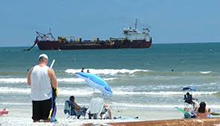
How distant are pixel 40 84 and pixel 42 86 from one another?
4cm

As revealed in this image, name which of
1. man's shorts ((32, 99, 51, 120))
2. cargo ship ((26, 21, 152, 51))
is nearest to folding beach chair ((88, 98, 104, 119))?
man's shorts ((32, 99, 51, 120))

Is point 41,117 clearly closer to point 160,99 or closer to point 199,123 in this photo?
point 199,123

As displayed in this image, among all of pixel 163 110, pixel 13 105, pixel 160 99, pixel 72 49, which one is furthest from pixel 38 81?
pixel 72 49

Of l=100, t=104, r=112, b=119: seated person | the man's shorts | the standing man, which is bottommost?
l=100, t=104, r=112, b=119: seated person

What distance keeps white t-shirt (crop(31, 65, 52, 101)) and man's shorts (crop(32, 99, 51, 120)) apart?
62mm

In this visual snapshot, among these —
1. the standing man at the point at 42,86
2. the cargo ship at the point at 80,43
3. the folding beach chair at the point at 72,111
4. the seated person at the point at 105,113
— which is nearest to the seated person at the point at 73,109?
the folding beach chair at the point at 72,111

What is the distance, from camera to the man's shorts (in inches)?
230

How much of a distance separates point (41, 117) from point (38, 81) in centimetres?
51

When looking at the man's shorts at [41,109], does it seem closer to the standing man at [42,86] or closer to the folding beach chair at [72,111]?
the standing man at [42,86]

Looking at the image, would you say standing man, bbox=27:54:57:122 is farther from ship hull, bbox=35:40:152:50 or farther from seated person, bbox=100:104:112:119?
ship hull, bbox=35:40:152:50

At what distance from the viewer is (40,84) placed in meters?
5.75

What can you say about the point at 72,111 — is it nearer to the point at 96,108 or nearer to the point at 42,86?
the point at 96,108

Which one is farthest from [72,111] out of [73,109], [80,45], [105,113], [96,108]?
[80,45]

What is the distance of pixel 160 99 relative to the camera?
16.9 meters
